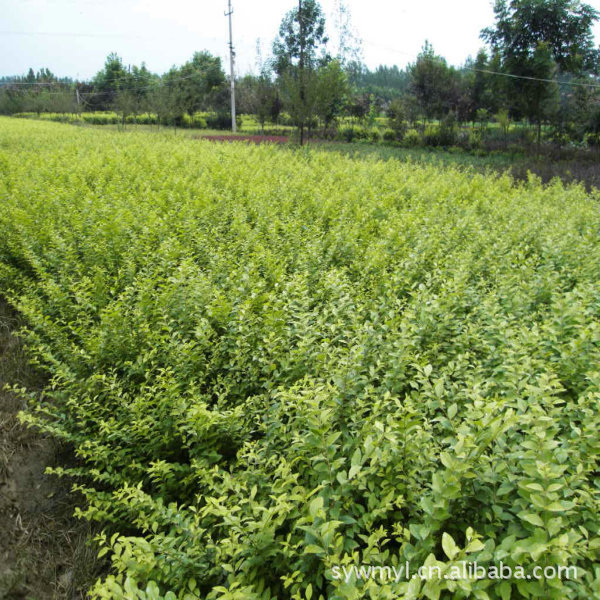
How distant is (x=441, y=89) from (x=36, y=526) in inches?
1632

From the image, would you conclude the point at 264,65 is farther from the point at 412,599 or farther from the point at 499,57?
the point at 412,599

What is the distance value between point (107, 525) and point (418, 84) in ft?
136

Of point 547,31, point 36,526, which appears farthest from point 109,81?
point 36,526

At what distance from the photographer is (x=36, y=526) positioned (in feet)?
9.70

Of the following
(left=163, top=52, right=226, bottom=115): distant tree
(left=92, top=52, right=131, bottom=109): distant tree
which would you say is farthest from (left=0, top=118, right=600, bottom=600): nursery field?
(left=92, top=52, right=131, bottom=109): distant tree

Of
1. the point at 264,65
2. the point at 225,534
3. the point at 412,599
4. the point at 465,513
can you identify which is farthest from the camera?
the point at 264,65

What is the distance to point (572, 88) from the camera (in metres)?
32.1

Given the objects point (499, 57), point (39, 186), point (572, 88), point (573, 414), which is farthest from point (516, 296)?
point (572, 88)

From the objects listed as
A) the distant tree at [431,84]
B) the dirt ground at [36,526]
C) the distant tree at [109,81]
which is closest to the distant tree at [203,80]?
the distant tree at [109,81]

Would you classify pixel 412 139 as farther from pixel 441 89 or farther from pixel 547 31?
pixel 547 31

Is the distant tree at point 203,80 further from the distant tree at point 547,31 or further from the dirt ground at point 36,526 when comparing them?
the dirt ground at point 36,526

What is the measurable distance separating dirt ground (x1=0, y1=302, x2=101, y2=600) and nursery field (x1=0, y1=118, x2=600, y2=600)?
0.56 feet

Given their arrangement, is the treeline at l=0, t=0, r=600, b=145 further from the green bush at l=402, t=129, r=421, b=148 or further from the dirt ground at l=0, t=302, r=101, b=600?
the dirt ground at l=0, t=302, r=101, b=600

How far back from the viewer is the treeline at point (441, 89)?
85.3ft
